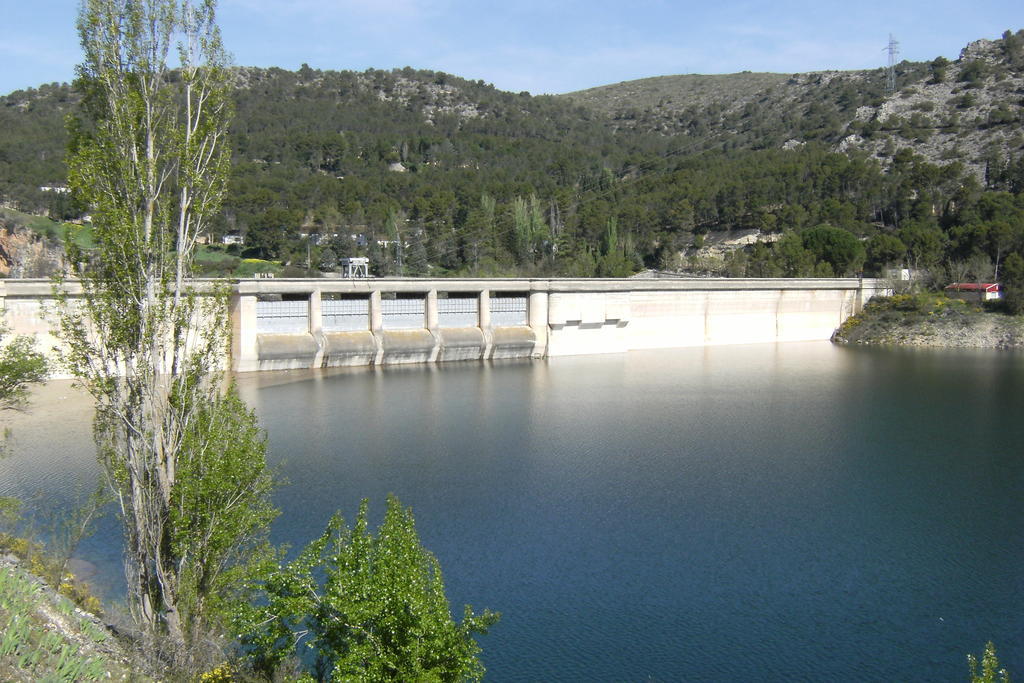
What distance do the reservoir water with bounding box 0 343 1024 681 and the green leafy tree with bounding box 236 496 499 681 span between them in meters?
3.30

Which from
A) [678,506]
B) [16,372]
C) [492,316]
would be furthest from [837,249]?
[16,372]

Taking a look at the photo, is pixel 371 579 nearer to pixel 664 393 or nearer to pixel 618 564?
pixel 618 564

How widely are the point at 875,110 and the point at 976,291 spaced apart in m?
42.7

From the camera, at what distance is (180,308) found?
9742 mm

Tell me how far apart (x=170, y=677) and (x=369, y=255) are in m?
49.3

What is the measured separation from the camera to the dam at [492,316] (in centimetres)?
3250

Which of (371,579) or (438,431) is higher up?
(371,579)

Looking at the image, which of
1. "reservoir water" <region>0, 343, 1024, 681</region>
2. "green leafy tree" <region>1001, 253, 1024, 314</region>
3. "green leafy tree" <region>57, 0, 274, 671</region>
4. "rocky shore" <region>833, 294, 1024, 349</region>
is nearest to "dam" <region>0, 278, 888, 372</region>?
"rocky shore" <region>833, 294, 1024, 349</region>

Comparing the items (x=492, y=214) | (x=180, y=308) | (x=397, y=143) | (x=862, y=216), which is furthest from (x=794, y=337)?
(x=397, y=143)

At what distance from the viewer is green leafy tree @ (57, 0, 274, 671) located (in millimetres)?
9312

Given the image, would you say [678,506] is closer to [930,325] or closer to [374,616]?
[374,616]

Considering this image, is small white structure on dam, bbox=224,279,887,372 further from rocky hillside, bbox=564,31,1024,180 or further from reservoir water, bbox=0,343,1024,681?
rocky hillside, bbox=564,31,1024,180

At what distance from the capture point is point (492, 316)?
3803 cm

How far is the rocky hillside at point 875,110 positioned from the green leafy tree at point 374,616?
6861 centimetres
